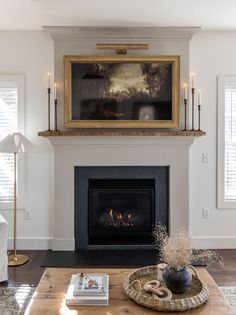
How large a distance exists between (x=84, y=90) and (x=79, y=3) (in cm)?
113

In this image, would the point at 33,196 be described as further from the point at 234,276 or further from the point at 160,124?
the point at 234,276

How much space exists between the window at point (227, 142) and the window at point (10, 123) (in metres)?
2.44

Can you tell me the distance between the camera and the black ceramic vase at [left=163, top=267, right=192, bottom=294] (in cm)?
232

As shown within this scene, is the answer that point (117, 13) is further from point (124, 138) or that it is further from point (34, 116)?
point (34, 116)

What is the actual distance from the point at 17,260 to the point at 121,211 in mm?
1363

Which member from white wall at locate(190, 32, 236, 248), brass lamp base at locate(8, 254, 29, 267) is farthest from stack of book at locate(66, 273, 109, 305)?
white wall at locate(190, 32, 236, 248)

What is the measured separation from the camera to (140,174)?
184 inches

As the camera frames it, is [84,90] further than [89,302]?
Yes

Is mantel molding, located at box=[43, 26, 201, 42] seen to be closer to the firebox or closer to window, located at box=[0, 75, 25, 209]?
window, located at box=[0, 75, 25, 209]

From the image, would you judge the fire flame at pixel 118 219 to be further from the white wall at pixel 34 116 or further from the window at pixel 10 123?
the window at pixel 10 123

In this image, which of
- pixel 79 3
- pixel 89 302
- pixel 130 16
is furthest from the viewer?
pixel 130 16

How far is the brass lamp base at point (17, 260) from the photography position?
4156 millimetres

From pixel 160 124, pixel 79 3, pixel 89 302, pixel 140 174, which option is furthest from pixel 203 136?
pixel 89 302

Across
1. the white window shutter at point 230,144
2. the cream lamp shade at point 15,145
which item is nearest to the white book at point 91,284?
the cream lamp shade at point 15,145
